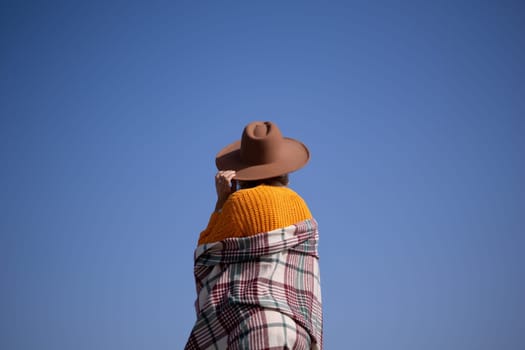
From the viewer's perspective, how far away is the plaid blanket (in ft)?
12.9

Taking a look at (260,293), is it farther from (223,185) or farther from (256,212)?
(223,185)

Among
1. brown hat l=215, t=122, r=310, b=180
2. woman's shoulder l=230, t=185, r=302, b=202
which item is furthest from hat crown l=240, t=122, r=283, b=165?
woman's shoulder l=230, t=185, r=302, b=202

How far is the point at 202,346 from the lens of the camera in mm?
4141

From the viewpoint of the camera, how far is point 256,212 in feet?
13.9

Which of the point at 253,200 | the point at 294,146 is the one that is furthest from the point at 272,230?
the point at 294,146

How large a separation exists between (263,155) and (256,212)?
0.57 meters

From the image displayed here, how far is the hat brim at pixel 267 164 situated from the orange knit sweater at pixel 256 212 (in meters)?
0.16

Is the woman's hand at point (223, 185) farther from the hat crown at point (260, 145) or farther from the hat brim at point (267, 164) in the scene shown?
the hat crown at point (260, 145)

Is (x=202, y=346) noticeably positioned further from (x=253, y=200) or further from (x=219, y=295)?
(x=253, y=200)

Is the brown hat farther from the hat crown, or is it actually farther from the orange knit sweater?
the orange knit sweater

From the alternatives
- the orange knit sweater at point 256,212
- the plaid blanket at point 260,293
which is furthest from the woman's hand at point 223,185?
the plaid blanket at point 260,293

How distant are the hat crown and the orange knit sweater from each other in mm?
330

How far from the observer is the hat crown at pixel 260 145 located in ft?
15.2

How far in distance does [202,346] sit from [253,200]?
1.01 m
